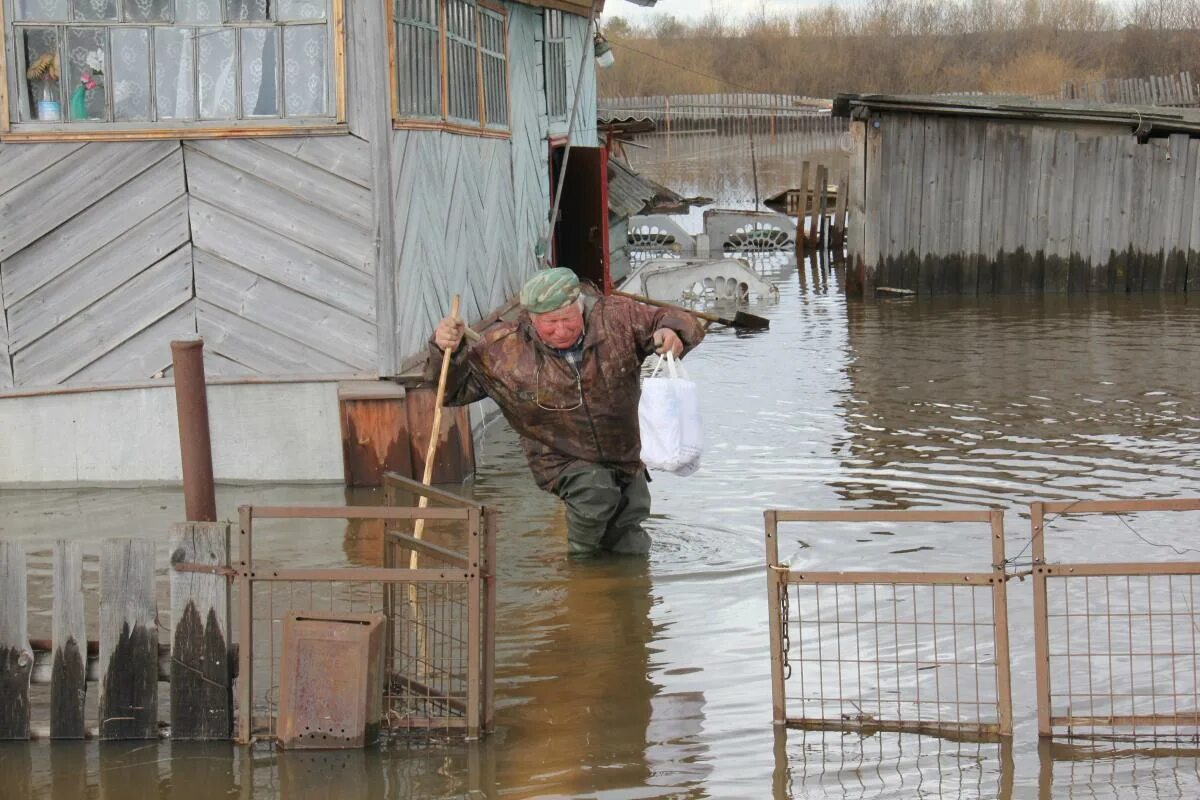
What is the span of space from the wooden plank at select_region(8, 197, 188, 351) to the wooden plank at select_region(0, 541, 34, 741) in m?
5.09

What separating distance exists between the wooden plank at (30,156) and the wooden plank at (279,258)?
897mm

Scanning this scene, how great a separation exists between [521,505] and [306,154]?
8.97 ft

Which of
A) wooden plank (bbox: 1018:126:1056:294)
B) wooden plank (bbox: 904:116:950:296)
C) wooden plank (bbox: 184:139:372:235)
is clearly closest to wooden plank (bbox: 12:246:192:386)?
wooden plank (bbox: 184:139:372:235)

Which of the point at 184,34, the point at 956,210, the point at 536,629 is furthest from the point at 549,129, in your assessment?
the point at 536,629

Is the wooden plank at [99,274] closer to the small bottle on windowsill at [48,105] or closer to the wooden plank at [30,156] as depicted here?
the wooden plank at [30,156]

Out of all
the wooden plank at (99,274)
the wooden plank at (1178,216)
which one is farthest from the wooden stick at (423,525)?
the wooden plank at (1178,216)

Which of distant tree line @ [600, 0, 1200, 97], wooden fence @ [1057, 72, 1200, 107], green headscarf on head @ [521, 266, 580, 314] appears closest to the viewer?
green headscarf on head @ [521, 266, 580, 314]

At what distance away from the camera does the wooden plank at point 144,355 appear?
35.2ft

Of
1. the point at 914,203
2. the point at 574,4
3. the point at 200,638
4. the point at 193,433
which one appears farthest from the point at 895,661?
the point at 914,203

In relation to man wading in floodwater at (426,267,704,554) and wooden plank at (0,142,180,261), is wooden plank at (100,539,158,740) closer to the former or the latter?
man wading in floodwater at (426,267,704,554)

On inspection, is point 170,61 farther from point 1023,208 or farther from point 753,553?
point 1023,208

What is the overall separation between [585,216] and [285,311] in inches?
378

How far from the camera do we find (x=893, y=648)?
7.06 metres

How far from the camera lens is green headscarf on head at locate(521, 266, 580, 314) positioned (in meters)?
7.45
